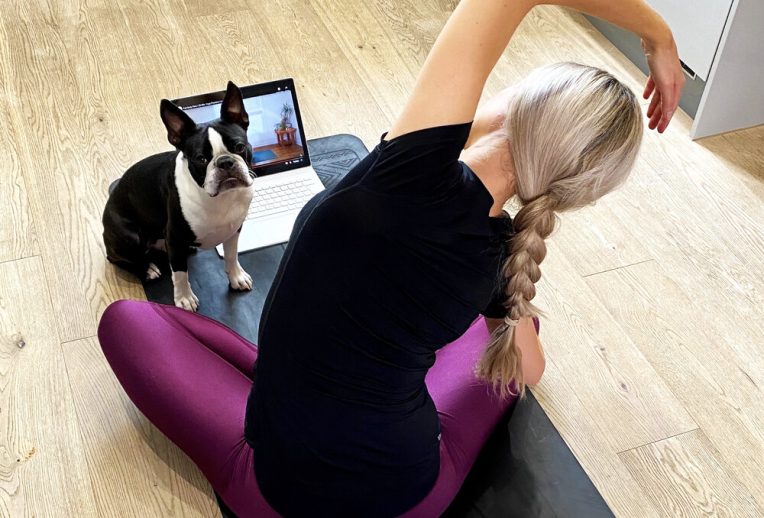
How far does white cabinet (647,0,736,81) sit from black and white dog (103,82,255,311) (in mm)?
1484

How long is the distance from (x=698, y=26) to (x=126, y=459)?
2004 millimetres

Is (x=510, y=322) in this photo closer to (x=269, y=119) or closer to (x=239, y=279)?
(x=239, y=279)

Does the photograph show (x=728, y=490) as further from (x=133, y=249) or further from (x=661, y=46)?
(x=133, y=249)

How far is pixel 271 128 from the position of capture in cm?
227

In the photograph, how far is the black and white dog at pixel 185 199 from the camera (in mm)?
1751

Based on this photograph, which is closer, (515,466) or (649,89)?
(649,89)

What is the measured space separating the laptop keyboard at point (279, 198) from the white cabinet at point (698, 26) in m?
1.25

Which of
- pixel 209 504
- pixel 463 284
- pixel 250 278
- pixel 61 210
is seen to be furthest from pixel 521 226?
pixel 61 210

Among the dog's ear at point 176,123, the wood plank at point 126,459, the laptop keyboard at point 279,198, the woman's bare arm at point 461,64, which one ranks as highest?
the woman's bare arm at point 461,64

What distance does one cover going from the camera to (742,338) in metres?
2.10

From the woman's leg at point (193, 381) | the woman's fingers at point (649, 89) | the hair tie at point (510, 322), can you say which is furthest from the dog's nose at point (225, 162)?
the woman's fingers at point (649, 89)

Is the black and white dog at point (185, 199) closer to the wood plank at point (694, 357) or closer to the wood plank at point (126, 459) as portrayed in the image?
the wood plank at point (126, 459)

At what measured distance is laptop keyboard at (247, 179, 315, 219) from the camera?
2.30 m

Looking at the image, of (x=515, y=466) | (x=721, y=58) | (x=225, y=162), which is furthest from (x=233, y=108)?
(x=721, y=58)
